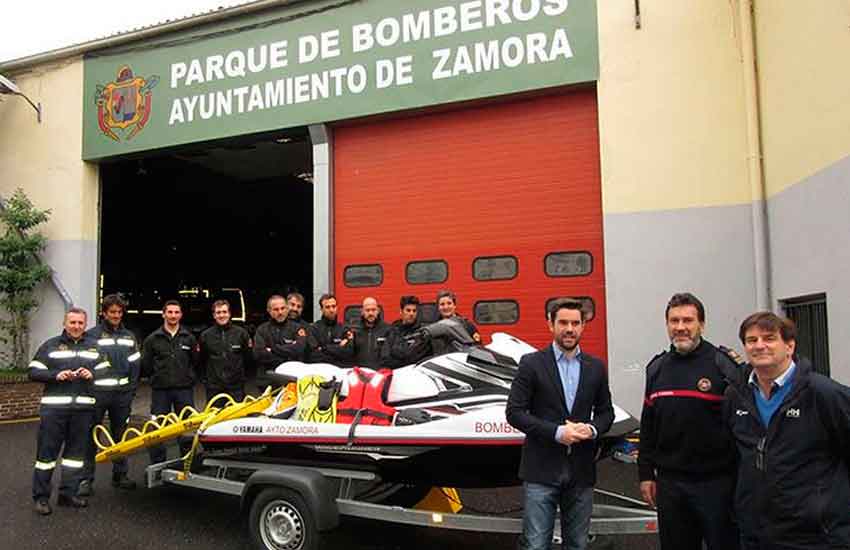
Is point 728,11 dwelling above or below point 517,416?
above

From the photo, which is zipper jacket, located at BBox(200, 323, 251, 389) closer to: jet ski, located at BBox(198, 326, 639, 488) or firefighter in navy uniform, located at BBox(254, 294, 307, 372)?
firefighter in navy uniform, located at BBox(254, 294, 307, 372)

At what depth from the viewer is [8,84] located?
35.7ft

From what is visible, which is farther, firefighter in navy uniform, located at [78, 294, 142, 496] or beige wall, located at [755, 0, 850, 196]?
firefighter in navy uniform, located at [78, 294, 142, 496]

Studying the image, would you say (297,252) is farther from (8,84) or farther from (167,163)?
(8,84)

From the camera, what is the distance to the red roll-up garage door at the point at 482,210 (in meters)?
8.19

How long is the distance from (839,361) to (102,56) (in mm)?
10862

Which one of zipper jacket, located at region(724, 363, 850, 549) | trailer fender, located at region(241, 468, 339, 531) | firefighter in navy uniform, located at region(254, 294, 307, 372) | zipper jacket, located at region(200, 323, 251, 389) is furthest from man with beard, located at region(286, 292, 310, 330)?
zipper jacket, located at region(724, 363, 850, 549)

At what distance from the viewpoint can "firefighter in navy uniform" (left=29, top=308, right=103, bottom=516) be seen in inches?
215

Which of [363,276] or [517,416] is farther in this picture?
[363,276]

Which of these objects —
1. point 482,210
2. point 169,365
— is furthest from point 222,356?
point 482,210

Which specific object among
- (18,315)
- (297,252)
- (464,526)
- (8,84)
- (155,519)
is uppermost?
(8,84)

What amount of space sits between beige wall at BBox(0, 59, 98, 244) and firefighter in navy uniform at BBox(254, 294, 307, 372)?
5756 millimetres

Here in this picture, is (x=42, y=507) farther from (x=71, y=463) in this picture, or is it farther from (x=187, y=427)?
(x=187, y=427)

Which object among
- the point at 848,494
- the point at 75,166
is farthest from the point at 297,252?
the point at 848,494
